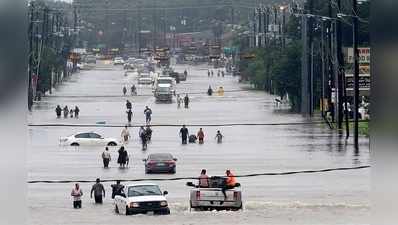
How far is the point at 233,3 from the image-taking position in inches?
6964

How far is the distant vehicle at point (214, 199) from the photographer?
17000 millimetres

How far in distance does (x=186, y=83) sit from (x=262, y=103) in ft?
108

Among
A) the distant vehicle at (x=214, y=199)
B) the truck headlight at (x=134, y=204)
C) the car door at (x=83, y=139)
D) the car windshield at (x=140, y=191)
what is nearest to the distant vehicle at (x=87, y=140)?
the car door at (x=83, y=139)

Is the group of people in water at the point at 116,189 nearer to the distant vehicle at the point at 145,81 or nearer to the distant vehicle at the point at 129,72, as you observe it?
the distant vehicle at the point at 145,81

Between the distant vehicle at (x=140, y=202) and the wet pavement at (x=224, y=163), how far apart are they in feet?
0.87

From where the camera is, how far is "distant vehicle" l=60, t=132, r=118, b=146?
1449 inches

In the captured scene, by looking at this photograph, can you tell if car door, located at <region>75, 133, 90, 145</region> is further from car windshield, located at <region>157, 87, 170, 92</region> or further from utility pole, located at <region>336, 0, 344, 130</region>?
car windshield, located at <region>157, 87, 170, 92</region>

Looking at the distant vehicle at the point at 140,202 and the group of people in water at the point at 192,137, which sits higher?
the distant vehicle at the point at 140,202

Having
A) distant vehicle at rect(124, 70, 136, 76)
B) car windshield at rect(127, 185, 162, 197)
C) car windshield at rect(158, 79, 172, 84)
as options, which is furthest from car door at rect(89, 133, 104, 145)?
distant vehicle at rect(124, 70, 136, 76)

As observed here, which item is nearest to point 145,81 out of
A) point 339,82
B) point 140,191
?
point 339,82

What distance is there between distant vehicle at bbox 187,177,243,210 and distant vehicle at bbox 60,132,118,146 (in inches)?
771

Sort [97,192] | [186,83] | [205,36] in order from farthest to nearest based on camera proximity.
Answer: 1. [205,36]
2. [186,83]
3. [97,192]
